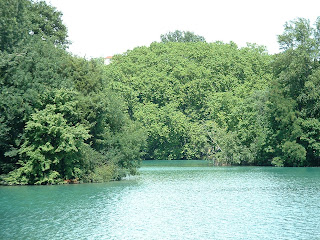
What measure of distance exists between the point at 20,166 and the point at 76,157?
4.36 meters

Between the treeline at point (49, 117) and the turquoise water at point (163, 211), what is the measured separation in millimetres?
1955

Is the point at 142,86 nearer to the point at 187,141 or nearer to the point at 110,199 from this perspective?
the point at 187,141

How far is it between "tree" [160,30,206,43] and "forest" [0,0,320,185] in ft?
1.11

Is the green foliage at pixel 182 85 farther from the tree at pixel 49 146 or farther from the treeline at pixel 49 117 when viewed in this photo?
the tree at pixel 49 146

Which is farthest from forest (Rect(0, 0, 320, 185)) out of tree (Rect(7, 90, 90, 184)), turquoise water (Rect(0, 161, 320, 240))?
turquoise water (Rect(0, 161, 320, 240))

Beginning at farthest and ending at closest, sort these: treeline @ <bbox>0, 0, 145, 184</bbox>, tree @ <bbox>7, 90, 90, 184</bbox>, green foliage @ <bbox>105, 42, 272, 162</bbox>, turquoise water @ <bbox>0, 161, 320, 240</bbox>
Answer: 1. green foliage @ <bbox>105, 42, 272, 162</bbox>
2. treeline @ <bbox>0, 0, 145, 184</bbox>
3. tree @ <bbox>7, 90, 90, 184</bbox>
4. turquoise water @ <bbox>0, 161, 320, 240</bbox>

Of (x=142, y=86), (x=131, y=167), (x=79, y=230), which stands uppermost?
(x=142, y=86)

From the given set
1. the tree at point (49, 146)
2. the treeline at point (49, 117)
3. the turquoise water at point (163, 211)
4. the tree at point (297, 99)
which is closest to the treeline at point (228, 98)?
the tree at point (297, 99)

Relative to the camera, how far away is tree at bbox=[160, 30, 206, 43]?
126750 mm

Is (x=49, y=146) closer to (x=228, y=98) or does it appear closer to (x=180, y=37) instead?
(x=228, y=98)

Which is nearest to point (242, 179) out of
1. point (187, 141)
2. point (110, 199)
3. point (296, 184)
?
point (296, 184)

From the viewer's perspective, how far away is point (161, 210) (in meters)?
28.7

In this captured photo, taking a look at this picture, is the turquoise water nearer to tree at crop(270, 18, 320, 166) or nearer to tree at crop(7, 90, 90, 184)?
tree at crop(7, 90, 90, 184)

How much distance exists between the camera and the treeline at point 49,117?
38.6 metres
